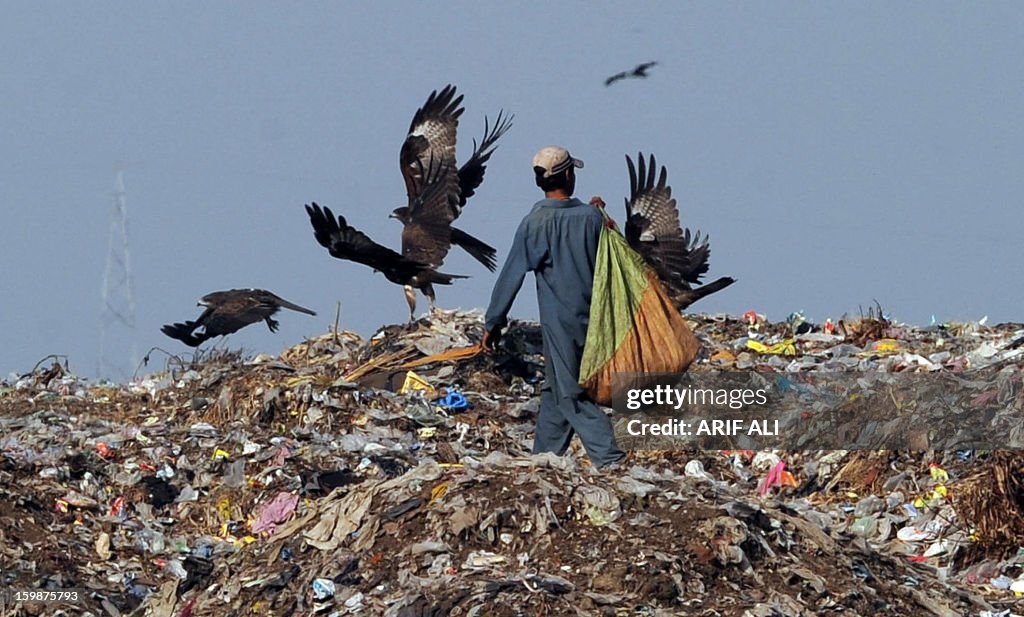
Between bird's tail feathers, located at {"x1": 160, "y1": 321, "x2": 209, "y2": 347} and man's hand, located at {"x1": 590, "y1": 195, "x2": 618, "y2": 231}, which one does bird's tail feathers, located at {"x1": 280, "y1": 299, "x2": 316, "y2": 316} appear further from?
man's hand, located at {"x1": 590, "y1": 195, "x2": 618, "y2": 231}

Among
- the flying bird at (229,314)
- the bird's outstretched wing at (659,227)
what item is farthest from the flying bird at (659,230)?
the flying bird at (229,314)

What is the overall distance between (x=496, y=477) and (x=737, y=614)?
1.14 meters

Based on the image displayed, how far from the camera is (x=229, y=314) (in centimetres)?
1367

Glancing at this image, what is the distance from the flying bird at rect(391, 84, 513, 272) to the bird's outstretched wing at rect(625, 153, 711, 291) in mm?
1256

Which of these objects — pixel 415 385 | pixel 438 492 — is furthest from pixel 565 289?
pixel 415 385

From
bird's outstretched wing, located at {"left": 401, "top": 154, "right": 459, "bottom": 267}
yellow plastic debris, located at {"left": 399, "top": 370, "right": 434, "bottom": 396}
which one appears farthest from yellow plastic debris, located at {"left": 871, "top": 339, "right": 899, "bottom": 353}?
bird's outstretched wing, located at {"left": 401, "top": 154, "right": 459, "bottom": 267}

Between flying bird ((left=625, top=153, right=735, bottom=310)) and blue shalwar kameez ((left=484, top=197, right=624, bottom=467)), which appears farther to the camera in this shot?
flying bird ((left=625, top=153, right=735, bottom=310))

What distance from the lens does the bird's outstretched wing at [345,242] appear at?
42.6ft

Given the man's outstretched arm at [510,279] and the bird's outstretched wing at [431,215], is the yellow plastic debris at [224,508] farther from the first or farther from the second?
the bird's outstretched wing at [431,215]

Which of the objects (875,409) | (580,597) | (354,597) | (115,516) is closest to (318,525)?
(354,597)

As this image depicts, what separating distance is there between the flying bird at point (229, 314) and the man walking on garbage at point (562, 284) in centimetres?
645

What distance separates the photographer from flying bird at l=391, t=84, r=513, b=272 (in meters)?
14.7

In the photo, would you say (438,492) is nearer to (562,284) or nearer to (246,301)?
(562,284)

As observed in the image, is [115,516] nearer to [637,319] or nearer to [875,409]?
[637,319]
